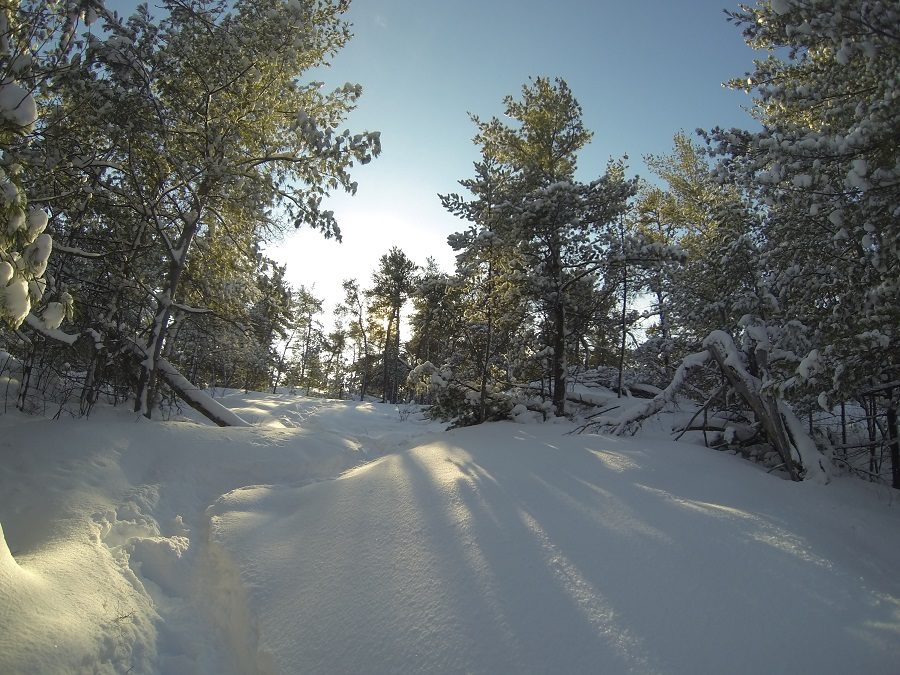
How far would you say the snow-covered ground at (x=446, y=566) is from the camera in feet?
7.01

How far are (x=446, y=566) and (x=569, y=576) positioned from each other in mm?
826

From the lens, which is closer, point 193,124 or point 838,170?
point 838,170

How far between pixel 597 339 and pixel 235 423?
10349 mm

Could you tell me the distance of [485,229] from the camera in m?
8.88

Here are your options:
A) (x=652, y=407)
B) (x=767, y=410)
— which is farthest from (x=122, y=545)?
(x=767, y=410)

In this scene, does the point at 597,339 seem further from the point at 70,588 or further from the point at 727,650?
the point at 70,588

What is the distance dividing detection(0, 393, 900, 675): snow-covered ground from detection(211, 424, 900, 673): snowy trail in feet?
0.05

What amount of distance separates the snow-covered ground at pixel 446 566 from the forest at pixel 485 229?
1.60 metres

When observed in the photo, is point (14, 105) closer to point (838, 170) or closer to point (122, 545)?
point (122, 545)

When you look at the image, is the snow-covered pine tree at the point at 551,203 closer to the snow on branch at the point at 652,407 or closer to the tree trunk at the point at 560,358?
the tree trunk at the point at 560,358

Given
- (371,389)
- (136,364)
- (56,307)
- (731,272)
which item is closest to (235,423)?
(136,364)

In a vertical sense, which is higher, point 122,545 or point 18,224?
point 18,224

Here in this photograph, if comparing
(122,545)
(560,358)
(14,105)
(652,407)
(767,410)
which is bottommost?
(122,545)

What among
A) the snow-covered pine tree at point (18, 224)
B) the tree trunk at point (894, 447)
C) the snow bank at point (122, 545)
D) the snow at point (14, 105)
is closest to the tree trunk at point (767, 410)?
the tree trunk at point (894, 447)
